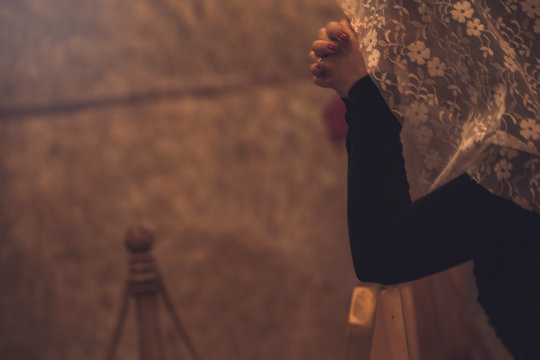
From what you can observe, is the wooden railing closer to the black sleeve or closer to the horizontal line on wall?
the black sleeve

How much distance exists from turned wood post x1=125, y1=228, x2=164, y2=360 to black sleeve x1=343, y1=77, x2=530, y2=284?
0.75m

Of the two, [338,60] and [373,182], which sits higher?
[338,60]

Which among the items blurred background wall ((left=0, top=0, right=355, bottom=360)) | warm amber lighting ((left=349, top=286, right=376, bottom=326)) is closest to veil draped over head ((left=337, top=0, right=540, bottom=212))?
warm amber lighting ((left=349, top=286, right=376, bottom=326))

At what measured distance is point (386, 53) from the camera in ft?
2.06

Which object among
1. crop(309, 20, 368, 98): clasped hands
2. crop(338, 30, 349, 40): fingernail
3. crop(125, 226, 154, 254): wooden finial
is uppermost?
crop(338, 30, 349, 40): fingernail

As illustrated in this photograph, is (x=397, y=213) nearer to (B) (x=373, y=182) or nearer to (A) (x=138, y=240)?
(B) (x=373, y=182)

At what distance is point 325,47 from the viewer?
65 cm

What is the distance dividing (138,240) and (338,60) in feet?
2.52

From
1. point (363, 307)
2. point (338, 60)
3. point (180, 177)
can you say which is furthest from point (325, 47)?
point (180, 177)

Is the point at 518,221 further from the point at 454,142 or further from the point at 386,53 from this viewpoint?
the point at 386,53

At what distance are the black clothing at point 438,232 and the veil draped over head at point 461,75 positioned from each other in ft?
0.13

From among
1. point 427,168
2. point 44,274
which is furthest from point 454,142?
point 44,274

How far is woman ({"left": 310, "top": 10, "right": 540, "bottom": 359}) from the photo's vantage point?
56cm

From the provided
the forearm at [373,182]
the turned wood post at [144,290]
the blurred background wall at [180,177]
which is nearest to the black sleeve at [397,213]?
the forearm at [373,182]
